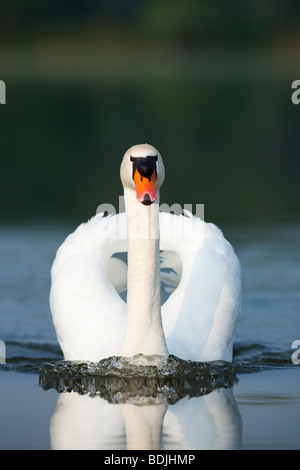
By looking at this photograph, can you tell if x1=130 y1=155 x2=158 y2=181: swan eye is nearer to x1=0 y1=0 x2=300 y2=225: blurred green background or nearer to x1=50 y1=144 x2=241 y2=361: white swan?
x1=50 y1=144 x2=241 y2=361: white swan

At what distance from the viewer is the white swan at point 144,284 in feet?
26.6

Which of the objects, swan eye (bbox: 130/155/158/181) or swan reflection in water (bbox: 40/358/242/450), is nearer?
swan reflection in water (bbox: 40/358/242/450)

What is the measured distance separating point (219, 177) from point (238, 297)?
12059 mm

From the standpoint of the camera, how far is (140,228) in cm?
812

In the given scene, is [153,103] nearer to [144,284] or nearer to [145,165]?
[144,284]

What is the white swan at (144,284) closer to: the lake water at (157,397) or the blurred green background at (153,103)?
the lake water at (157,397)

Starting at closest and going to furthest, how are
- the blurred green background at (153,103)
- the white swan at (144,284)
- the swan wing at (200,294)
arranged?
the white swan at (144,284) → the swan wing at (200,294) → the blurred green background at (153,103)

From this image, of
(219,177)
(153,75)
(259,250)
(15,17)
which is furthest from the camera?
(15,17)

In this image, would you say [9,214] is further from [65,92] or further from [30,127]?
[65,92]

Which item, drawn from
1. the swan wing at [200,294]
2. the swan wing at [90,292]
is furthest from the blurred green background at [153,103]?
the swan wing at [90,292]

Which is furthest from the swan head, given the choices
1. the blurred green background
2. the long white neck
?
the blurred green background

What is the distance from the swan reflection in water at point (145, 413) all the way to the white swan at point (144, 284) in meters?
0.27

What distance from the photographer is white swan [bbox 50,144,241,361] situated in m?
8.10

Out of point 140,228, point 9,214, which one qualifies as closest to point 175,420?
point 140,228
